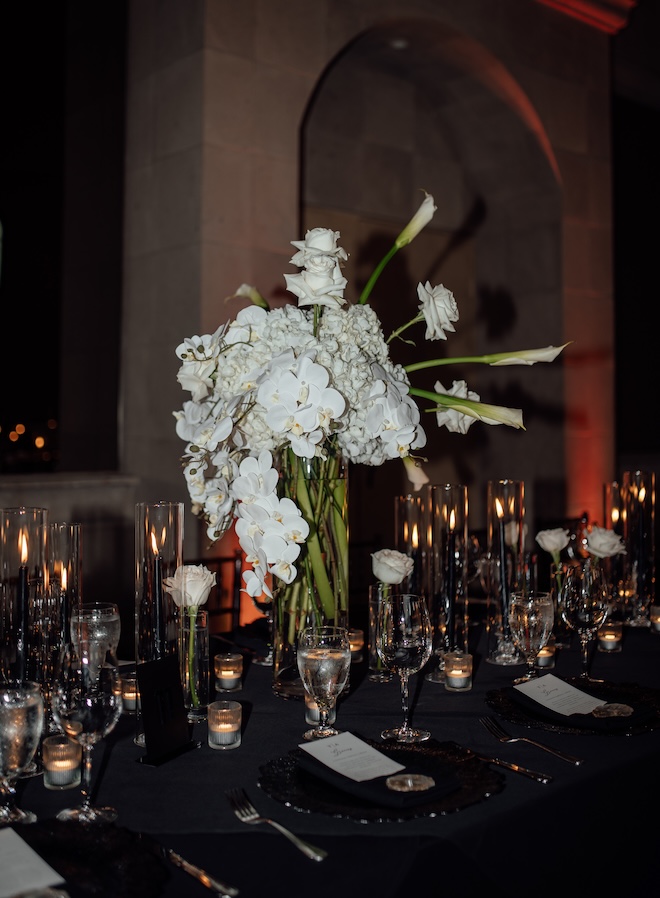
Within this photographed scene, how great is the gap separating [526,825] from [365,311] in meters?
1.00

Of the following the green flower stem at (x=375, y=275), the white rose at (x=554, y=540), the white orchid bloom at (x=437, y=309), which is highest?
the green flower stem at (x=375, y=275)

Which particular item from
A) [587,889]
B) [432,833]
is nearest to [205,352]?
[432,833]

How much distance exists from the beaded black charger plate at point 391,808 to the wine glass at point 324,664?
0.34 feet

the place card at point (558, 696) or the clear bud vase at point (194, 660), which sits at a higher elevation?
the clear bud vase at point (194, 660)

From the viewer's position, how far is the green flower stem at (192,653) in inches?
68.5

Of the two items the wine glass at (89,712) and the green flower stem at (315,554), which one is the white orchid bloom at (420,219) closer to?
the green flower stem at (315,554)

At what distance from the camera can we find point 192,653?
1740mm

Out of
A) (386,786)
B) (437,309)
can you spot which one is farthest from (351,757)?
(437,309)

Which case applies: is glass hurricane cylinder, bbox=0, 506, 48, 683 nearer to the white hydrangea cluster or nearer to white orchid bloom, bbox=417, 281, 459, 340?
the white hydrangea cluster

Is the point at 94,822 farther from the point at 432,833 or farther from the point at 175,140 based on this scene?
the point at 175,140

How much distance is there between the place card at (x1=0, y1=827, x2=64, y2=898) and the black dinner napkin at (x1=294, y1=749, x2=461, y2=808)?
414mm

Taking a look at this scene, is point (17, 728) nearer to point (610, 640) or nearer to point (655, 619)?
point (610, 640)

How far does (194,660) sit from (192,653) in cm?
1

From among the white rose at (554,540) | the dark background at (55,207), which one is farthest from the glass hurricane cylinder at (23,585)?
the dark background at (55,207)
